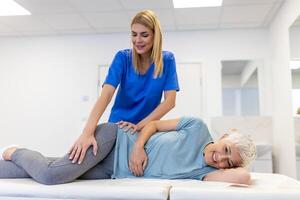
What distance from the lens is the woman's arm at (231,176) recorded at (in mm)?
1181

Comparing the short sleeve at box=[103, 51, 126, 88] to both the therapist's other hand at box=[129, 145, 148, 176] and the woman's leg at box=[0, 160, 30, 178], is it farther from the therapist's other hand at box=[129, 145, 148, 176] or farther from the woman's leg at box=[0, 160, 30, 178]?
the woman's leg at box=[0, 160, 30, 178]

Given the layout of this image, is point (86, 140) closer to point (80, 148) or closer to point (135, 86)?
point (80, 148)

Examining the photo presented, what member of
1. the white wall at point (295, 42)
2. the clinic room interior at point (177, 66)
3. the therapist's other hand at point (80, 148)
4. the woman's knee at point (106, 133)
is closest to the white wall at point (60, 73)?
the clinic room interior at point (177, 66)

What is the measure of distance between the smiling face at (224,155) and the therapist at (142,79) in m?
0.35

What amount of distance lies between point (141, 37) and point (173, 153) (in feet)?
1.85

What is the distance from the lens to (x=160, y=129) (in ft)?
4.64

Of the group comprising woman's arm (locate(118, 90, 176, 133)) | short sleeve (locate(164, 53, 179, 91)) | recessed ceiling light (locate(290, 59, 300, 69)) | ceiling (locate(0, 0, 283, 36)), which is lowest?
woman's arm (locate(118, 90, 176, 133))

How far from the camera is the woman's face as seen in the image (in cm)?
147

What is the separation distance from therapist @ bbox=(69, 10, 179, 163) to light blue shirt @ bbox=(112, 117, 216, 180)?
0.37ft

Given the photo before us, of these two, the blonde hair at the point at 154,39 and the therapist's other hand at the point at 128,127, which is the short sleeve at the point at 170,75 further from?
the therapist's other hand at the point at 128,127

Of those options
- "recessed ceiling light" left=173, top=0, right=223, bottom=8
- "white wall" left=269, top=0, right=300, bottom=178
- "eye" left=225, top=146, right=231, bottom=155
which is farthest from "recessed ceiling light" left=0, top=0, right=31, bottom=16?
"eye" left=225, top=146, right=231, bottom=155

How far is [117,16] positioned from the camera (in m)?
3.56

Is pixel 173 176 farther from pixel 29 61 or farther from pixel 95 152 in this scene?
pixel 29 61

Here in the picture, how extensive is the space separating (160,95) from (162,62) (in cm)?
18
